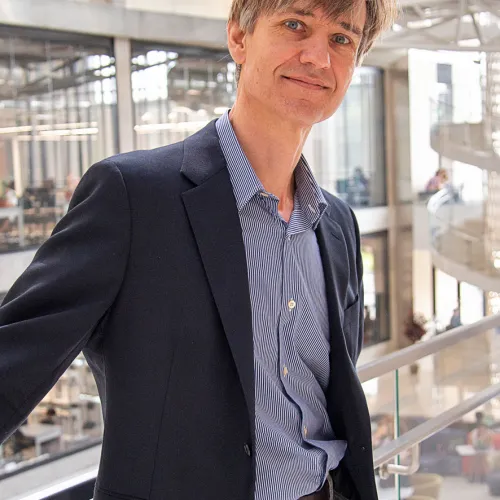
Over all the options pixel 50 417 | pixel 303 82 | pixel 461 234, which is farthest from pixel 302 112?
pixel 461 234

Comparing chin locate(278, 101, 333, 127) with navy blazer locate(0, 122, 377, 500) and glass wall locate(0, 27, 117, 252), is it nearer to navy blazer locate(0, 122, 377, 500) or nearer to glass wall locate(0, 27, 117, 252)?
navy blazer locate(0, 122, 377, 500)

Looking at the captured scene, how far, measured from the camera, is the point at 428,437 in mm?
2283

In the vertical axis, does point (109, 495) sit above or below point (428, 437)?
above

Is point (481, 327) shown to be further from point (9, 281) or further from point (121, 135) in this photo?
point (121, 135)

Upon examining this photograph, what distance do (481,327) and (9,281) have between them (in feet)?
22.6

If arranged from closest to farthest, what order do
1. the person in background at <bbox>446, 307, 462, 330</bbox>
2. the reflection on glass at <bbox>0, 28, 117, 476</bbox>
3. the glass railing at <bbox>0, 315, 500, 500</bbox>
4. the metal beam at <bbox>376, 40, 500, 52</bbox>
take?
the glass railing at <bbox>0, 315, 500, 500</bbox> < the reflection on glass at <bbox>0, 28, 117, 476</bbox> < the metal beam at <bbox>376, 40, 500, 52</bbox> < the person in background at <bbox>446, 307, 462, 330</bbox>

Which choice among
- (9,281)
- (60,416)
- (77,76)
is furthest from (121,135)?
(60,416)

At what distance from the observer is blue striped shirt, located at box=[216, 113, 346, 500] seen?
104 cm

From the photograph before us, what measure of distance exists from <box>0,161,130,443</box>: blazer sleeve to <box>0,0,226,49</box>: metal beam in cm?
761

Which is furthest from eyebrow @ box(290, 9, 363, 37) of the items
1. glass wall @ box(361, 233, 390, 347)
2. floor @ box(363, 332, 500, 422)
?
glass wall @ box(361, 233, 390, 347)

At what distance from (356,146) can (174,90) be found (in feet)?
15.3

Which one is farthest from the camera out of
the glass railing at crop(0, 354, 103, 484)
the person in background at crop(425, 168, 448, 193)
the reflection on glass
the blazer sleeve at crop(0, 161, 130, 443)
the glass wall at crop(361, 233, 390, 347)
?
the person in background at crop(425, 168, 448, 193)

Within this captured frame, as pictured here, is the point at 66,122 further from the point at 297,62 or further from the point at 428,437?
the point at 297,62

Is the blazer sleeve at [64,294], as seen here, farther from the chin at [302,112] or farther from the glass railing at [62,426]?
the glass railing at [62,426]
